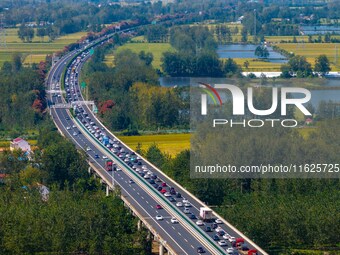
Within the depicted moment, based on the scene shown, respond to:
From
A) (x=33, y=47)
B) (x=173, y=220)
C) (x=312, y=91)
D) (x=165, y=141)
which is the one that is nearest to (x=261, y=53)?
(x=312, y=91)

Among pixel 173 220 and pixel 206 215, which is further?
pixel 173 220

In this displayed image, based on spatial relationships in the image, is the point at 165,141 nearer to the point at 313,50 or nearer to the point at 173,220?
the point at 173,220

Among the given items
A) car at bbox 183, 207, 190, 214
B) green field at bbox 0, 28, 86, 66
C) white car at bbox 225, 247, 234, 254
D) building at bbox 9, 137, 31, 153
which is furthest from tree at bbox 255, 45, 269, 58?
white car at bbox 225, 247, 234, 254

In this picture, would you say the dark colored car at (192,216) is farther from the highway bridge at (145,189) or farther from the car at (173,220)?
the car at (173,220)

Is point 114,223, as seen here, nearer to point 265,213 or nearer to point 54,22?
point 265,213

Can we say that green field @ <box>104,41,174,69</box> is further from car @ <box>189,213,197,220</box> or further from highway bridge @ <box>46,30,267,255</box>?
car @ <box>189,213,197,220</box>

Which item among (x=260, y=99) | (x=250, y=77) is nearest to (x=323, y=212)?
(x=260, y=99)
